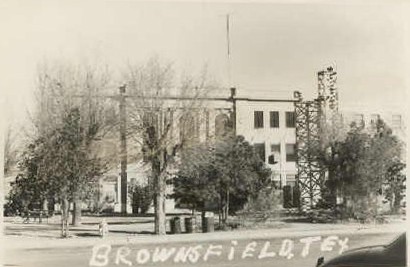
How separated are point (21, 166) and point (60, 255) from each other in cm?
34

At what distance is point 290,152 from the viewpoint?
2.52 meters

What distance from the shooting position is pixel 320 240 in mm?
2553

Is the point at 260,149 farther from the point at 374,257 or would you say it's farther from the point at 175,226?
the point at 374,257

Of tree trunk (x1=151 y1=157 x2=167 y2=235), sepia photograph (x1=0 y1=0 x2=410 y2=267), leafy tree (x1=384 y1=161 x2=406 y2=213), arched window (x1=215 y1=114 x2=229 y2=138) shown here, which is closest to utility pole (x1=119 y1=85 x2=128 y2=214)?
sepia photograph (x1=0 y1=0 x2=410 y2=267)

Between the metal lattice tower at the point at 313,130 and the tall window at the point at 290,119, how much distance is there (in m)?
0.02

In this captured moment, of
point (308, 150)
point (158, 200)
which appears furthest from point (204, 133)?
point (308, 150)

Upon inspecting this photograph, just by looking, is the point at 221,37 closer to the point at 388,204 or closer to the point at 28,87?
the point at 28,87

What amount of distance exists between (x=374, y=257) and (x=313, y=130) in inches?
20.6

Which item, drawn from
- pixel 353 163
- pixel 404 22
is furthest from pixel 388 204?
pixel 404 22

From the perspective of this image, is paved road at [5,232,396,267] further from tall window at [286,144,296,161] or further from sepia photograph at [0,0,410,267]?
tall window at [286,144,296,161]

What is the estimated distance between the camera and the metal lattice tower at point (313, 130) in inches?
99.2

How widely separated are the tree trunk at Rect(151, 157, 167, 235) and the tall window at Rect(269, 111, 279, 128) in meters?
0.44

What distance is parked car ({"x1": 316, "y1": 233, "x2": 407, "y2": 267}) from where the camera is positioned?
249 centimetres

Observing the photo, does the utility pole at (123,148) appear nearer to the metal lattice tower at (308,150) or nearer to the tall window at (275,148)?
the tall window at (275,148)
